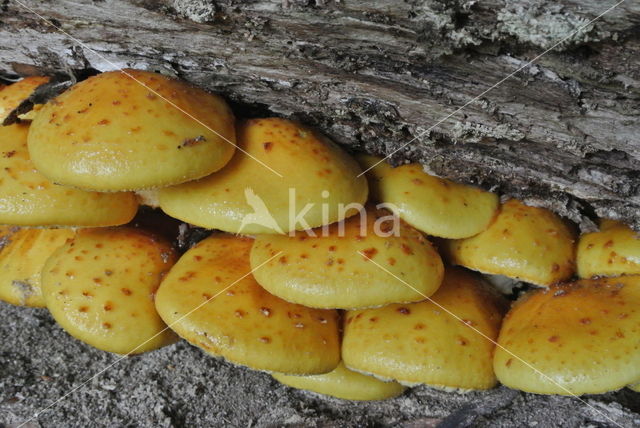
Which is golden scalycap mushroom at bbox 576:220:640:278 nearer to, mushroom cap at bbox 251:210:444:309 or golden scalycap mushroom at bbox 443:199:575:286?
golden scalycap mushroom at bbox 443:199:575:286

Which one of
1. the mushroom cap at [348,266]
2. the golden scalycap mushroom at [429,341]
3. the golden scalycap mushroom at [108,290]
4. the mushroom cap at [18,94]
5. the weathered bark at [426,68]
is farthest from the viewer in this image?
the mushroom cap at [18,94]

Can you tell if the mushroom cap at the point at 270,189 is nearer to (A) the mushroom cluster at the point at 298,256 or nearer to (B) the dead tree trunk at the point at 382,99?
(A) the mushroom cluster at the point at 298,256

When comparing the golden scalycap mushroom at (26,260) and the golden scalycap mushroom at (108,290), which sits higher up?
the golden scalycap mushroom at (108,290)

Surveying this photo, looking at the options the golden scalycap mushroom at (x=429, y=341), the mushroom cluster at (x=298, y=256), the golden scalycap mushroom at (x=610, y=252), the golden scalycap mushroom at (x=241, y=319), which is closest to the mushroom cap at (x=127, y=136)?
the mushroom cluster at (x=298, y=256)

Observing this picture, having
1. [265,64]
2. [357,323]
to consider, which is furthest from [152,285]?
[265,64]

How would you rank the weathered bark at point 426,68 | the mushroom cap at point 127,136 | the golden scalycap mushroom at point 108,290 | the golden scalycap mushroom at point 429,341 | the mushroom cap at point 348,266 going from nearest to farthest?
the weathered bark at point 426,68
the mushroom cap at point 127,136
the mushroom cap at point 348,266
the golden scalycap mushroom at point 429,341
the golden scalycap mushroom at point 108,290

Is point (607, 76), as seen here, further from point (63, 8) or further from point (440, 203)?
point (63, 8)
